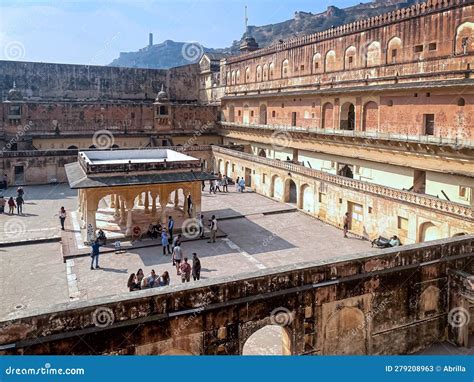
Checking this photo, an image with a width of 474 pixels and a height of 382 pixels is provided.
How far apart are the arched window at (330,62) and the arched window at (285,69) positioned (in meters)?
5.44

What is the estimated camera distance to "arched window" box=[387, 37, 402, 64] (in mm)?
25016

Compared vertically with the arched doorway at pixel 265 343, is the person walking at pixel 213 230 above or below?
above

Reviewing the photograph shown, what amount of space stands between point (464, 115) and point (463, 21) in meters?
4.60

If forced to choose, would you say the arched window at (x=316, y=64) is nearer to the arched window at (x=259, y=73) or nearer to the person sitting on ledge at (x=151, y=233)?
the arched window at (x=259, y=73)

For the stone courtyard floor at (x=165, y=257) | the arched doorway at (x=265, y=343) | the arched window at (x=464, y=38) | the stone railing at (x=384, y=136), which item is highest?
the arched window at (x=464, y=38)

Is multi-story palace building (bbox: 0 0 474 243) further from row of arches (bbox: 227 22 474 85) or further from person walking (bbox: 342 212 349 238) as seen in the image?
person walking (bbox: 342 212 349 238)

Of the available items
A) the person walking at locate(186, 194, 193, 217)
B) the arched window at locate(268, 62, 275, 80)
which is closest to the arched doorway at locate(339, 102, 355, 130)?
the arched window at locate(268, 62, 275, 80)

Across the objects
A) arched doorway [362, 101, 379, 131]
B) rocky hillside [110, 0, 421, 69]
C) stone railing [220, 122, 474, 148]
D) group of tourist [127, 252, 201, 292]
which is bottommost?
group of tourist [127, 252, 201, 292]

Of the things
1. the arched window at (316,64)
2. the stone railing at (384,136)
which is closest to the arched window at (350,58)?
the arched window at (316,64)

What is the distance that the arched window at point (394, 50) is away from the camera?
2502cm

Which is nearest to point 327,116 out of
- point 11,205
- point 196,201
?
point 196,201

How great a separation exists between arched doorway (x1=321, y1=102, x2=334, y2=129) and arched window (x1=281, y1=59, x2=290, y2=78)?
283 inches

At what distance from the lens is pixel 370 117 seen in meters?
26.5

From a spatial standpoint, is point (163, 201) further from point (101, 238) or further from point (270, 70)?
point (270, 70)
